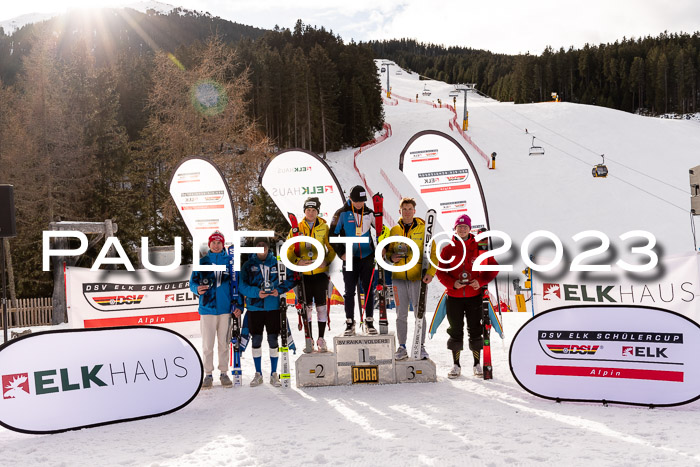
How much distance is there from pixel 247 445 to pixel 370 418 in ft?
3.65

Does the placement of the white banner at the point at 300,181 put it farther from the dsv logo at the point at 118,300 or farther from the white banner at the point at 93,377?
the white banner at the point at 93,377

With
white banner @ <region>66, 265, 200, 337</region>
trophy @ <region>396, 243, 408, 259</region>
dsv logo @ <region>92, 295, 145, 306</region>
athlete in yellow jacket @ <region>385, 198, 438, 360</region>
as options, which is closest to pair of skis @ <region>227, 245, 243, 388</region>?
athlete in yellow jacket @ <region>385, 198, 438, 360</region>

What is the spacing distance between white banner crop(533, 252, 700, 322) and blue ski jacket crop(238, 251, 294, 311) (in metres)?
4.10

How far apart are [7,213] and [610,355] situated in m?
7.37

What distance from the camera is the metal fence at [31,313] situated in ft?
41.3

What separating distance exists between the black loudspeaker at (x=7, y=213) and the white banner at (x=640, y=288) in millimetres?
7268

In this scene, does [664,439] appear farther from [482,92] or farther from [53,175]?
[482,92]

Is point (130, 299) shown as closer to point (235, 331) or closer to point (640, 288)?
point (235, 331)

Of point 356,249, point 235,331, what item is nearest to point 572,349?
point 356,249

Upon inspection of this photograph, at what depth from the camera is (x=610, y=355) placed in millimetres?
4820

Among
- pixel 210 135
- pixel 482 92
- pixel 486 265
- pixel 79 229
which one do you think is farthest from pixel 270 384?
pixel 482 92

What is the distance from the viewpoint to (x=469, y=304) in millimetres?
5773

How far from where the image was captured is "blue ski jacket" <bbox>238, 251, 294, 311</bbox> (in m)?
5.73

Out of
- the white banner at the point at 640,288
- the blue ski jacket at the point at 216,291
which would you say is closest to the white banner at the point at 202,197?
the blue ski jacket at the point at 216,291
